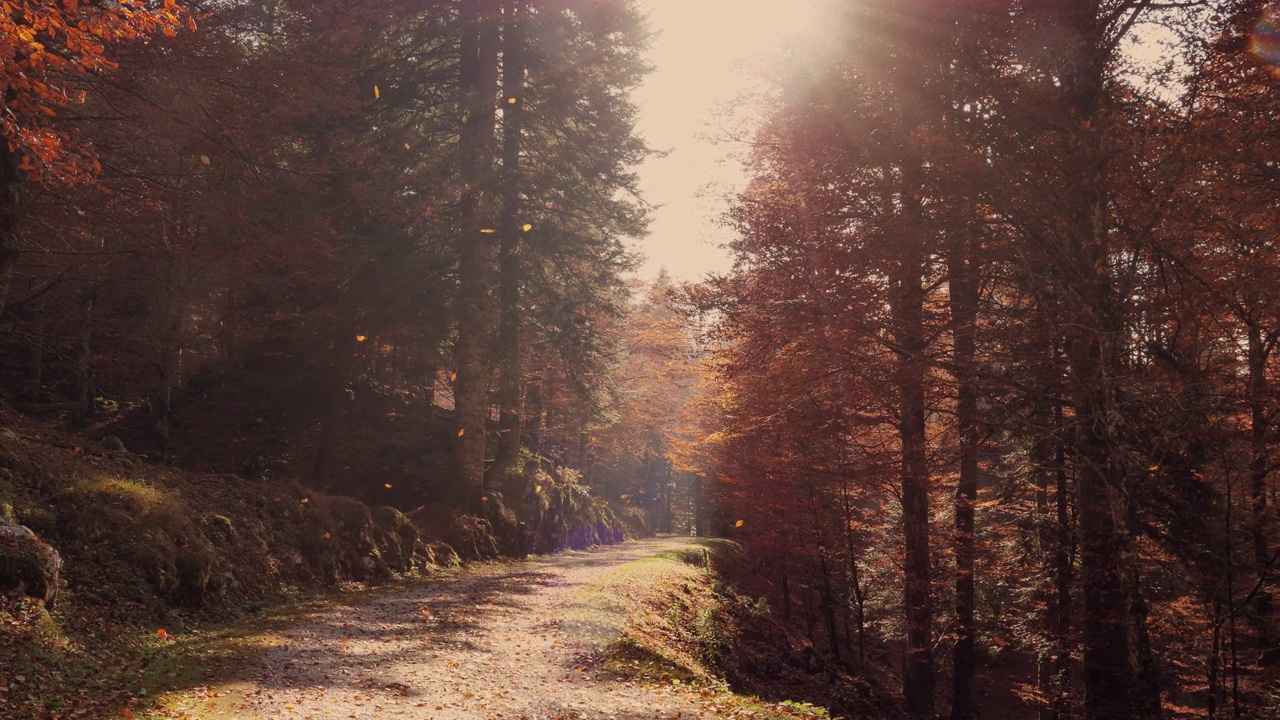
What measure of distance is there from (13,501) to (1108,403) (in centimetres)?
1284

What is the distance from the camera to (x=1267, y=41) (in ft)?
25.4

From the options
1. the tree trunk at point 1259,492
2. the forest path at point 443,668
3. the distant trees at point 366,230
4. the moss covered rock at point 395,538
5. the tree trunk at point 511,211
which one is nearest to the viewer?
the forest path at point 443,668

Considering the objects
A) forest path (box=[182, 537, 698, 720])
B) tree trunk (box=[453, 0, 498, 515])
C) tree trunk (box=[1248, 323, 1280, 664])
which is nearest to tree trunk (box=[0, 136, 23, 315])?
forest path (box=[182, 537, 698, 720])

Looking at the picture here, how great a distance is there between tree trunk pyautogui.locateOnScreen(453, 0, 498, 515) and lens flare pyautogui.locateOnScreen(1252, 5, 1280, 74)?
54.1 ft

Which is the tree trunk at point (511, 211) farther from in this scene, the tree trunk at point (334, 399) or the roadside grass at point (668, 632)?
the roadside grass at point (668, 632)

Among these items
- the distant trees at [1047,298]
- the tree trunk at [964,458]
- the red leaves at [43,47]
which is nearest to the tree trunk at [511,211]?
the distant trees at [1047,298]

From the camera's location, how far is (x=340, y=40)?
54.6 feet

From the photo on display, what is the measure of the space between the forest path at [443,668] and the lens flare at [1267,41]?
31.5 feet

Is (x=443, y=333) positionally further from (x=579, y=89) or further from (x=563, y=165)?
(x=579, y=89)

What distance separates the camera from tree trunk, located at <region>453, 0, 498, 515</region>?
2028cm

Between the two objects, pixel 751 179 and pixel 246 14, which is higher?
pixel 246 14

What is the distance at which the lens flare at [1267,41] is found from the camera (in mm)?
7629

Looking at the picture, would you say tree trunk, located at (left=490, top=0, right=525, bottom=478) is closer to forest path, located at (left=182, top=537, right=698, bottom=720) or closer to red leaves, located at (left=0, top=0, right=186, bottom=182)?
forest path, located at (left=182, top=537, right=698, bottom=720)

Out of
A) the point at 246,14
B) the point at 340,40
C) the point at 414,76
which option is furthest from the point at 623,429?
the point at 246,14
